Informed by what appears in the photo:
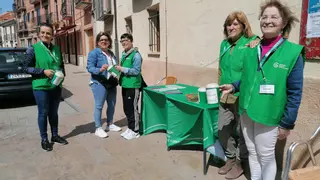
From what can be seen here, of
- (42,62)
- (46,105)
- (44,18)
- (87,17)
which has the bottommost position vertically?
(46,105)

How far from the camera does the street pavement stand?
122 inches

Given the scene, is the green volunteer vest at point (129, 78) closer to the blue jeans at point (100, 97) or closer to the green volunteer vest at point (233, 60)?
the blue jeans at point (100, 97)

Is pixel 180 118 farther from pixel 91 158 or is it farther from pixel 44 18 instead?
pixel 44 18

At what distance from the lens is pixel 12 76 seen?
6.49 m

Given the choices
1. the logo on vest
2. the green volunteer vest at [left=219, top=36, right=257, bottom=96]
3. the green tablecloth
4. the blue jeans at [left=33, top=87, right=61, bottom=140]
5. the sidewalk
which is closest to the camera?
the logo on vest

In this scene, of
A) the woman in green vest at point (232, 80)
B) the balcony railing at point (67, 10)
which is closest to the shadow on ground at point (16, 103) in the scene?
the woman in green vest at point (232, 80)

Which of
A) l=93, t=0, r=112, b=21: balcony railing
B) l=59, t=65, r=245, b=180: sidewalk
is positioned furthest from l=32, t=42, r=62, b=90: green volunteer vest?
l=93, t=0, r=112, b=21: balcony railing

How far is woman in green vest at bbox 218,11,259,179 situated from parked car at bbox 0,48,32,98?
5.46 m

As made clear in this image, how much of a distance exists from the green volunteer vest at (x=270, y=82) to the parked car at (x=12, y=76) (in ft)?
19.6

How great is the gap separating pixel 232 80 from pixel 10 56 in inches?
238

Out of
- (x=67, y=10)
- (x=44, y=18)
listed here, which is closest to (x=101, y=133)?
(x=67, y=10)

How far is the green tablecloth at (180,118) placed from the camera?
2.99m

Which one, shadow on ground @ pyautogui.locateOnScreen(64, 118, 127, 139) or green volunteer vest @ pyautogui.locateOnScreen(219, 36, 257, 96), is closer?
green volunteer vest @ pyautogui.locateOnScreen(219, 36, 257, 96)

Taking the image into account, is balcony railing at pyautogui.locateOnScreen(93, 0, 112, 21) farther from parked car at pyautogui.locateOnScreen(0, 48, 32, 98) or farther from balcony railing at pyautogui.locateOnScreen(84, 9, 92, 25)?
parked car at pyautogui.locateOnScreen(0, 48, 32, 98)
